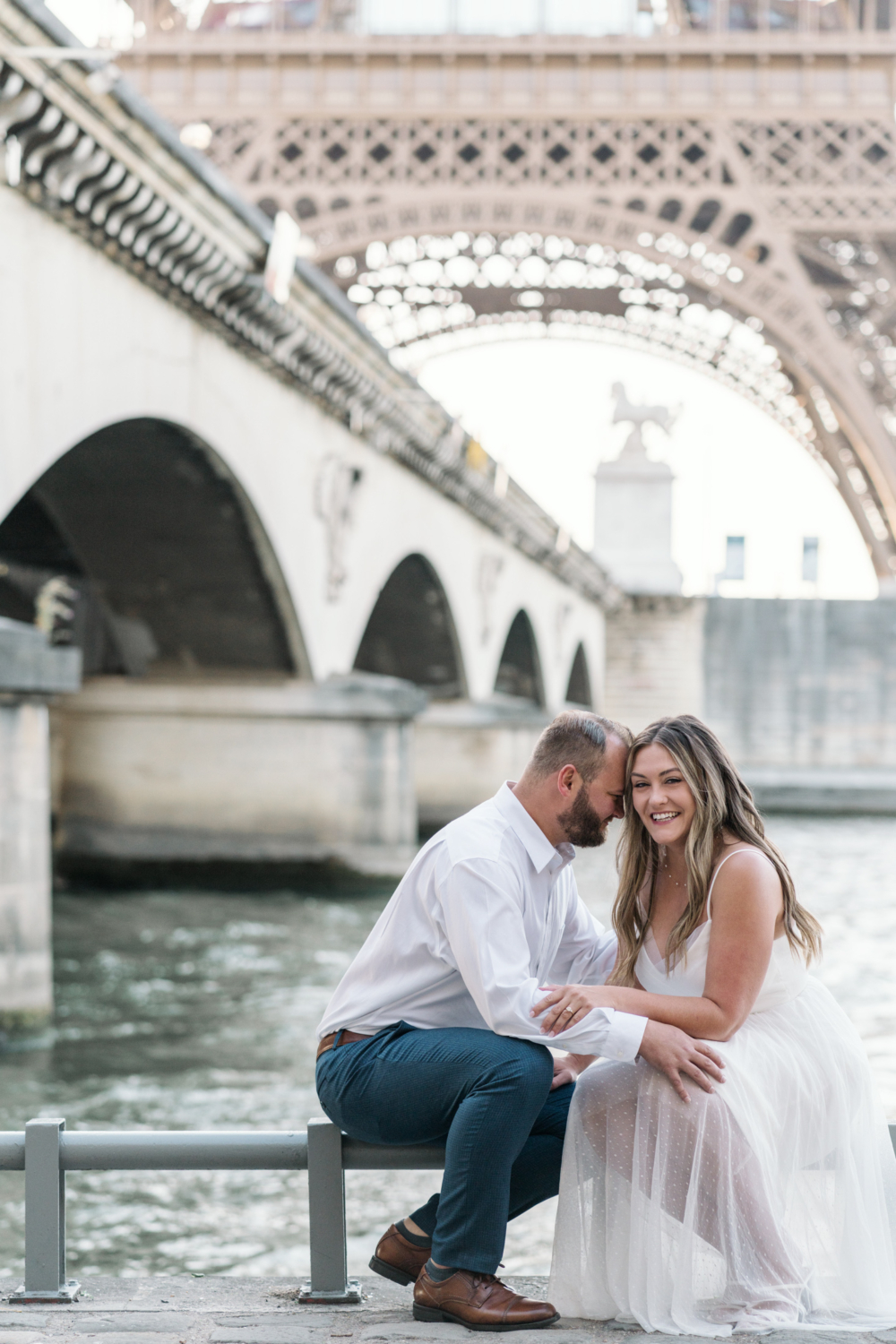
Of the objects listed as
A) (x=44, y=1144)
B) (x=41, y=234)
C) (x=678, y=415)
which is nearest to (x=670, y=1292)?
(x=44, y=1144)

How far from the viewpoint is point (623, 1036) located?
2.63 meters

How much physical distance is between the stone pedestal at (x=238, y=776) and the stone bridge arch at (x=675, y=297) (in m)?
15.1

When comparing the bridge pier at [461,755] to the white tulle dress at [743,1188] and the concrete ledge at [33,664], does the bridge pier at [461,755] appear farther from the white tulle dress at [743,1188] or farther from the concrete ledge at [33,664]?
the white tulle dress at [743,1188]

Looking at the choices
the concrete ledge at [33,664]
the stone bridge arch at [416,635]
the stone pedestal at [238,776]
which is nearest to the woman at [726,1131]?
the concrete ledge at [33,664]

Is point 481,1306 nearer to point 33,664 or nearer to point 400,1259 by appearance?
point 400,1259

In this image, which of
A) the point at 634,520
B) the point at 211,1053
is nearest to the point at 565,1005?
the point at 211,1053

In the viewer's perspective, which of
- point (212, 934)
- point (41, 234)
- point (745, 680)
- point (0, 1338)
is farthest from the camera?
point (745, 680)

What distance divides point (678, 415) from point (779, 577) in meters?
5.11

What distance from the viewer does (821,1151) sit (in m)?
2.69

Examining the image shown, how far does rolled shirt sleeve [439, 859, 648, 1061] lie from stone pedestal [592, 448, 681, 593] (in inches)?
1428

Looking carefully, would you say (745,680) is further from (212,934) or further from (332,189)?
(212,934)

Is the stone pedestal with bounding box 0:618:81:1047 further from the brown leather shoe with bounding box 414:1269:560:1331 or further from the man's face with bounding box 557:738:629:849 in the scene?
the brown leather shoe with bounding box 414:1269:560:1331

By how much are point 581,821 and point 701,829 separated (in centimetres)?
22

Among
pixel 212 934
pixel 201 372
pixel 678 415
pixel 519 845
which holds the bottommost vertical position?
pixel 212 934
